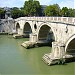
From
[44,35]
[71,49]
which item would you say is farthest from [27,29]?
[71,49]

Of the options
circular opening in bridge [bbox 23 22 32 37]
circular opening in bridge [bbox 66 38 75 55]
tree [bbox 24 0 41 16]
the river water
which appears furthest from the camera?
tree [bbox 24 0 41 16]

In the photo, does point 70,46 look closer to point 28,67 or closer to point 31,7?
point 28,67

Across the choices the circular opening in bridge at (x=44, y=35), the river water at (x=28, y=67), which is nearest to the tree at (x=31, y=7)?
the circular opening in bridge at (x=44, y=35)

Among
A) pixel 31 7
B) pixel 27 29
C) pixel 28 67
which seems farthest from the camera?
pixel 31 7

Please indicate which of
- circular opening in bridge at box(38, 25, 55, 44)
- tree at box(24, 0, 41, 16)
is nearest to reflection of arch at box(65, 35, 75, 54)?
circular opening in bridge at box(38, 25, 55, 44)

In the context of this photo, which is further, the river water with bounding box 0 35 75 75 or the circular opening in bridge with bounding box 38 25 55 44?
the circular opening in bridge with bounding box 38 25 55 44

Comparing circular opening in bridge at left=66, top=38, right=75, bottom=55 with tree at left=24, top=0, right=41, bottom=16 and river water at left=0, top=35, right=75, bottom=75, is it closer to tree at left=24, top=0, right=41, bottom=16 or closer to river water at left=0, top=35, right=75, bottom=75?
river water at left=0, top=35, right=75, bottom=75

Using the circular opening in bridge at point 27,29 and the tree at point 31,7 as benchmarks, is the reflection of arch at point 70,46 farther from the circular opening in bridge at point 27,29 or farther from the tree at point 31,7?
the tree at point 31,7

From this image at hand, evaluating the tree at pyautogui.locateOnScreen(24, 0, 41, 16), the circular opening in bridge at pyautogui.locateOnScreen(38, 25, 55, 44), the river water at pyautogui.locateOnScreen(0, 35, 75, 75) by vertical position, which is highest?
the tree at pyautogui.locateOnScreen(24, 0, 41, 16)

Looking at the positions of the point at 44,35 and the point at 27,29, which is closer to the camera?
the point at 44,35

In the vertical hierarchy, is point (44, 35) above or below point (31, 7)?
below

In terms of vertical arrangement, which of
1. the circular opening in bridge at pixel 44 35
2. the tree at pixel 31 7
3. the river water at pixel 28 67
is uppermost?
the tree at pixel 31 7

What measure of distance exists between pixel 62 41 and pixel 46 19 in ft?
15.6

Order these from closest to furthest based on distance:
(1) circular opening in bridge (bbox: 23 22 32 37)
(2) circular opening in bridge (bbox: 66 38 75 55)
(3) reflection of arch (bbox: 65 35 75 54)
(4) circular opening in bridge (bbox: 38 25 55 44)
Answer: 1. (3) reflection of arch (bbox: 65 35 75 54)
2. (2) circular opening in bridge (bbox: 66 38 75 55)
3. (4) circular opening in bridge (bbox: 38 25 55 44)
4. (1) circular opening in bridge (bbox: 23 22 32 37)
